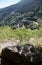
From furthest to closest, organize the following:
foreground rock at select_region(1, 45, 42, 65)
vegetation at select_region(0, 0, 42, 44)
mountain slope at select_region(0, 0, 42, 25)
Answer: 1. mountain slope at select_region(0, 0, 42, 25)
2. vegetation at select_region(0, 0, 42, 44)
3. foreground rock at select_region(1, 45, 42, 65)

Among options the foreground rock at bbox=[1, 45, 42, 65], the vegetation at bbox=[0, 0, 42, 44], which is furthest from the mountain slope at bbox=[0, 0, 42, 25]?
the foreground rock at bbox=[1, 45, 42, 65]

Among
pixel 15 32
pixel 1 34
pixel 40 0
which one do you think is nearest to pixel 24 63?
pixel 1 34

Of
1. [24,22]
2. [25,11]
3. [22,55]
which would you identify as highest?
[22,55]

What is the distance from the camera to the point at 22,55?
13469 mm

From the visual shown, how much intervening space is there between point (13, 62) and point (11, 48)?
99cm

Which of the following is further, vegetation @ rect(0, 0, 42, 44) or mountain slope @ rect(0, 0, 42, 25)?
mountain slope @ rect(0, 0, 42, 25)

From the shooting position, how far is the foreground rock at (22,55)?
13391 millimetres

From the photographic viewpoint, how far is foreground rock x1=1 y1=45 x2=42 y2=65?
43.9 feet

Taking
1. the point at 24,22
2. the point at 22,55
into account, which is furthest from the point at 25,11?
the point at 22,55

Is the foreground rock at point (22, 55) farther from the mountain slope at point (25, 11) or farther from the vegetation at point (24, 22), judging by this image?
the mountain slope at point (25, 11)

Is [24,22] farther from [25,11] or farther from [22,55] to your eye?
[22,55]

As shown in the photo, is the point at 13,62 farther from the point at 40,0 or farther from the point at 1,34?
the point at 40,0

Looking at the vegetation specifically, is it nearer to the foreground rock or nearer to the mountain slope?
the mountain slope

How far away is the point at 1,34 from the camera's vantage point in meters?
20.6
